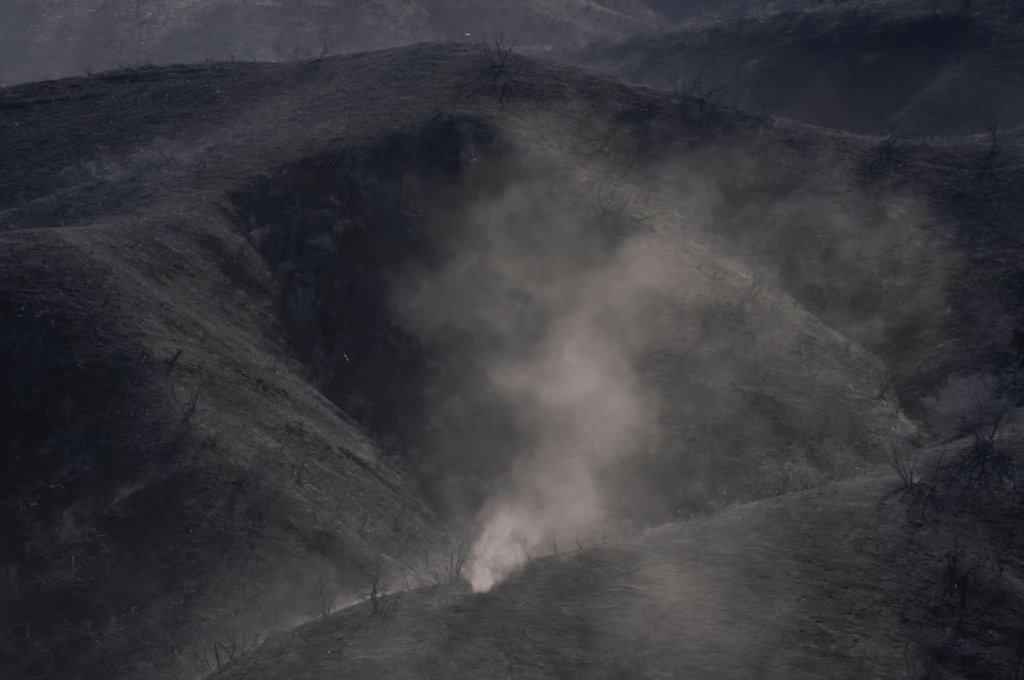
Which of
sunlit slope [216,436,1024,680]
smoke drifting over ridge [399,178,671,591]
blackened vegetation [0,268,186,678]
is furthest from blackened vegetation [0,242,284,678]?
smoke drifting over ridge [399,178,671,591]

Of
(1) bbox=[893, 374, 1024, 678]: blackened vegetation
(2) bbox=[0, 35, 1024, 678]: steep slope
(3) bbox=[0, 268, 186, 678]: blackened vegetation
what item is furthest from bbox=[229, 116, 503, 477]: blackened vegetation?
(1) bbox=[893, 374, 1024, 678]: blackened vegetation

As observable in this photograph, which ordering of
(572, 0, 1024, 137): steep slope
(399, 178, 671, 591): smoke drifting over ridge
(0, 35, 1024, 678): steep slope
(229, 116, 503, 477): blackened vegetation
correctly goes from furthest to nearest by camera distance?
(572, 0, 1024, 137): steep slope → (229, 116, 503, 477): blackened vegetation → (399, 178, 671, 591): smoke drifting over ridge → (0, 35, 1024, 678): steep slope

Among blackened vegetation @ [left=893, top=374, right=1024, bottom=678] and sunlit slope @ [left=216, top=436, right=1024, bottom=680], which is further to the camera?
blackened vegetation @ [left=893, top=374, right=1024, bottom=678]

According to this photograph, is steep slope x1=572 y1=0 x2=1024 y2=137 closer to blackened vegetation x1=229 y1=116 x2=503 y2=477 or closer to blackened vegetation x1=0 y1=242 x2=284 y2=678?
blackened vegetation x1=229 y1=116 x2=503 y2=477

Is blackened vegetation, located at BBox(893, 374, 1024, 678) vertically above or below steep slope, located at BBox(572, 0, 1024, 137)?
above

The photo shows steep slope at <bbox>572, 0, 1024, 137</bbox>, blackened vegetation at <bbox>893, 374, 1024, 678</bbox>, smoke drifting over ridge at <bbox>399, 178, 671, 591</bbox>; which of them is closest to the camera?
blackened vegetation at <bbox>893, 374, 1024, 678</bbox>

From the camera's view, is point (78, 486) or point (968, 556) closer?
point (968, 556)

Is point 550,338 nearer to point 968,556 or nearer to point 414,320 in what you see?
point 414,320

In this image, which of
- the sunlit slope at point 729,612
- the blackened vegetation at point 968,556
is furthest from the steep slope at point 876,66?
the sunlit slope at point 729,612

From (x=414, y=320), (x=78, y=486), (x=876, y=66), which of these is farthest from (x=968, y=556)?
(x=876, y=66)
